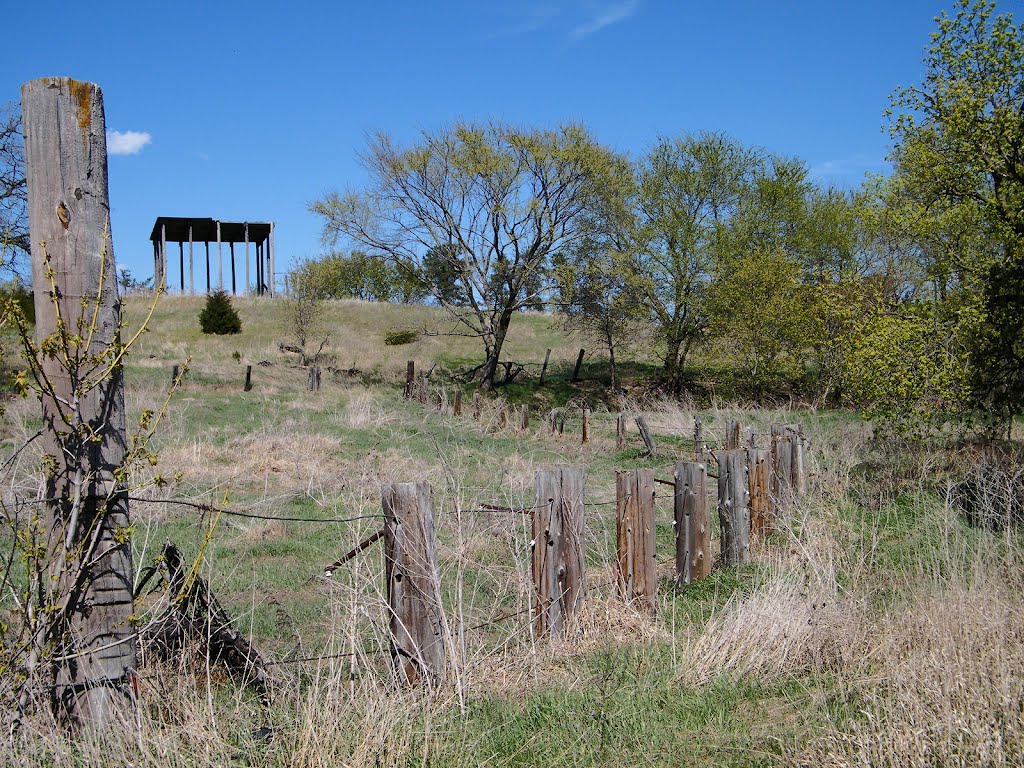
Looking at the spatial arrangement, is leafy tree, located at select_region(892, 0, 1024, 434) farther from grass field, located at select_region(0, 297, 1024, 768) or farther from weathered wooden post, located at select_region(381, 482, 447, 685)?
weathered wooden post, located at select_region(381, 482, 447, 685)

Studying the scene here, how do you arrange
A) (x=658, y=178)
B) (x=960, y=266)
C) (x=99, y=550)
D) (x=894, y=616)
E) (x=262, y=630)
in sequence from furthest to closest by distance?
(x=658, y=178)
(x=960, y=266)
(x=262, y=630)
(x=894, y=616)
(x=99, y=550)

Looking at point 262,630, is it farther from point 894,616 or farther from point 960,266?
point 960,266

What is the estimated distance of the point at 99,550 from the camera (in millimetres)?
3279

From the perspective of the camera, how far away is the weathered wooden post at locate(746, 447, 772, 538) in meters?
8.06

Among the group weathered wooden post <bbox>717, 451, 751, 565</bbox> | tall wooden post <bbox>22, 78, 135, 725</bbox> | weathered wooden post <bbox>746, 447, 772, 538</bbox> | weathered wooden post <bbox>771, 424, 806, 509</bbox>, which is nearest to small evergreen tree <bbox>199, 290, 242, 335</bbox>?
weathered wooden post <bbox>771, 424, 806, 509</bbox>

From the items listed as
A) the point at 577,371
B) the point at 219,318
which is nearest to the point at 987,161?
the point at 577,371

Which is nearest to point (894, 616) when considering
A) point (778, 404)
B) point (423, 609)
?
point (423, 609)

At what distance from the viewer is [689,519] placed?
6895 mm

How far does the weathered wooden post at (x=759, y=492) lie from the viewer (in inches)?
317

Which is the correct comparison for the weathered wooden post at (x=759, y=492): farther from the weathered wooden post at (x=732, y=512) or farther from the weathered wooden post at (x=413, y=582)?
the weathered wooden post at (x=413, y=582)

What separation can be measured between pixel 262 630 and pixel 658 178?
31252mm

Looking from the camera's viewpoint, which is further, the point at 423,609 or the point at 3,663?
the point at 423,609

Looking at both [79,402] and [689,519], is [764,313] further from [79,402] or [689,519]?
[79,402]

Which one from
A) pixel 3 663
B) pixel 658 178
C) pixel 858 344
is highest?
pixel 658 178
